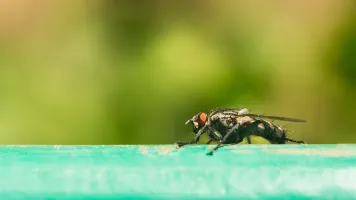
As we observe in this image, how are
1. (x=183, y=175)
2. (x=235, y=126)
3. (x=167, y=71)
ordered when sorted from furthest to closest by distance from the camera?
(x=167, y=71)
(x=235, y=126)
(x=183, y=175)

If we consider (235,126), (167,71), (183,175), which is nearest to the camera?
(183,175)

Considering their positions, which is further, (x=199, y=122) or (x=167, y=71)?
(x=167, y=71)

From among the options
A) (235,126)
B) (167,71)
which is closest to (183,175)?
(235,126)

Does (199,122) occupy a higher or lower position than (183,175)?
lower

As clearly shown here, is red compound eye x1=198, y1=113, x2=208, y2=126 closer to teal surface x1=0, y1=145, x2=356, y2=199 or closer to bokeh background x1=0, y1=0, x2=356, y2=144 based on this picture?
bokeh background x1=0, y1=0, x2=356, y2=144

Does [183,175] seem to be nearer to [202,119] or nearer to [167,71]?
[202,119]

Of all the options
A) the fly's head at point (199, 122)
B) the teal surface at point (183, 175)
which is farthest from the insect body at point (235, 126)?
the teal surface at point (183, 175)
